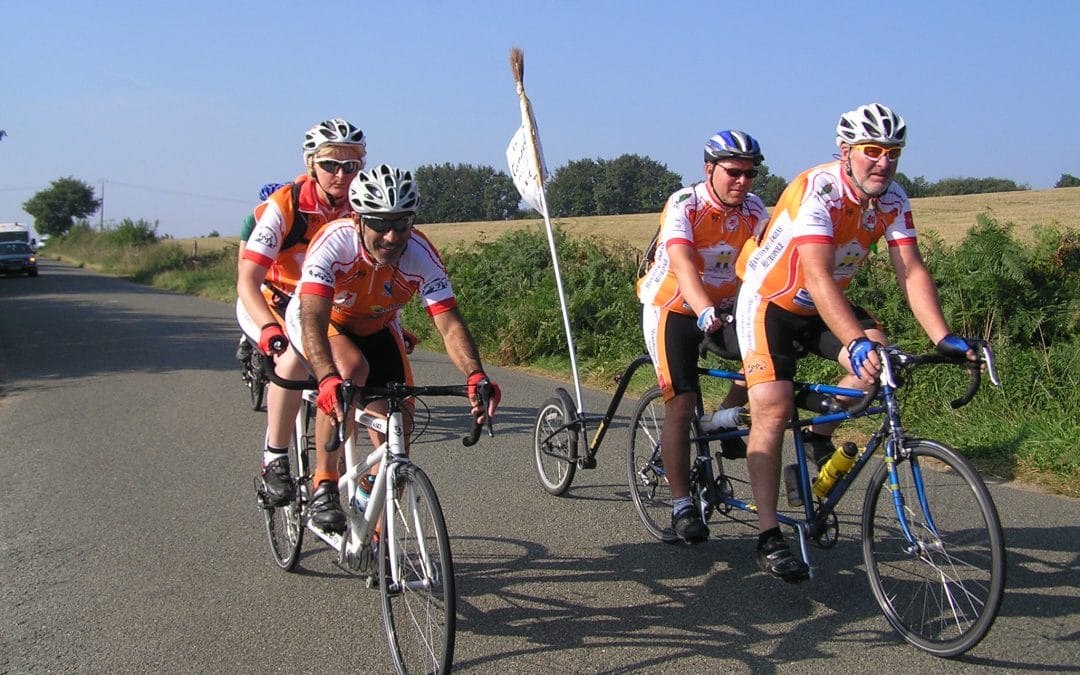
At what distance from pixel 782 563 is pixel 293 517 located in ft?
7.96

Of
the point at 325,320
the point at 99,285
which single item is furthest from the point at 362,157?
the point at 99,285

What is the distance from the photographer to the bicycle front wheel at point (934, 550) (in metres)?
3.81

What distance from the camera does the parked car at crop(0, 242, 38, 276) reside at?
41.2 m

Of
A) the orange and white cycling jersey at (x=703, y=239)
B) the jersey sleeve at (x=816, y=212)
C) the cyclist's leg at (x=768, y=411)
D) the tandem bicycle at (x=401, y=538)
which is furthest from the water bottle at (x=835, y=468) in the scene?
the tandem bicycle at (x=401, y=538)

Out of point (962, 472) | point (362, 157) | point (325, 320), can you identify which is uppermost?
point (362, 157)

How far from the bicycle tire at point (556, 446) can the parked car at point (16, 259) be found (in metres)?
40.4

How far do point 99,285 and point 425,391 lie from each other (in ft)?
Result: 109

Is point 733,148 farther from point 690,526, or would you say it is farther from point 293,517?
point 293,517

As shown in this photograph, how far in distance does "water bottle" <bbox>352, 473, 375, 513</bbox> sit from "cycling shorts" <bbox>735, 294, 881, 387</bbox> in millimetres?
1796

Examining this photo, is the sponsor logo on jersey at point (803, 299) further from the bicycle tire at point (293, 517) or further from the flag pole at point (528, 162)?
the flag pole at point (528, 162)

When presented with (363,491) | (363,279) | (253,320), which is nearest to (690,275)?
(363,279)

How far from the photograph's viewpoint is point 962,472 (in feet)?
12.6

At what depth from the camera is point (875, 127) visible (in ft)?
14.5

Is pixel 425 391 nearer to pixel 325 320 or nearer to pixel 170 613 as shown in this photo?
pixel 325 320
